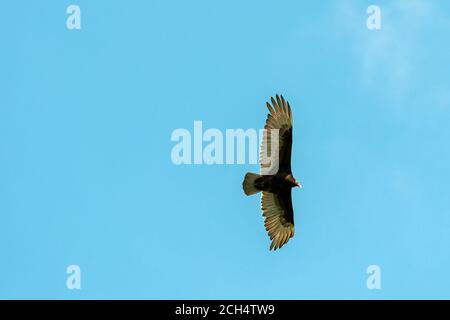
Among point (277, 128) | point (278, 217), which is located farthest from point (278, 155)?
point (278, 217)

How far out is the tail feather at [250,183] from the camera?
21.6 m

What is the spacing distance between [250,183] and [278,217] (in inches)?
63.2

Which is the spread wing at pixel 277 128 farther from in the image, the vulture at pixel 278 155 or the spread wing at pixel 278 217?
the spread wing at pixel 278 217

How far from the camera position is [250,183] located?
21.7 metres

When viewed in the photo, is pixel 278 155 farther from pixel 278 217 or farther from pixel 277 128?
pixel 278 217

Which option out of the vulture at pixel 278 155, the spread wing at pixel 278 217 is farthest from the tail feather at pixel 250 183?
the spread wing at pixel 278 217

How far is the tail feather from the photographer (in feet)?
70.9

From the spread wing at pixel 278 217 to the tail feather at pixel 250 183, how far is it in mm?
947

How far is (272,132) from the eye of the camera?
21609 mm

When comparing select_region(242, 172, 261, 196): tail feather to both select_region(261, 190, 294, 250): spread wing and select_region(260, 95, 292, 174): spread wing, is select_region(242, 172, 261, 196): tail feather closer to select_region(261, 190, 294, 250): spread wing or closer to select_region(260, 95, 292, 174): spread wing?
select_region(260, 95, 292, 174): spread wing

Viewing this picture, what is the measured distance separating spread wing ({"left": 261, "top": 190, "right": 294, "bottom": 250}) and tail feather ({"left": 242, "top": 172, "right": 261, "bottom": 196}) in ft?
3.11
